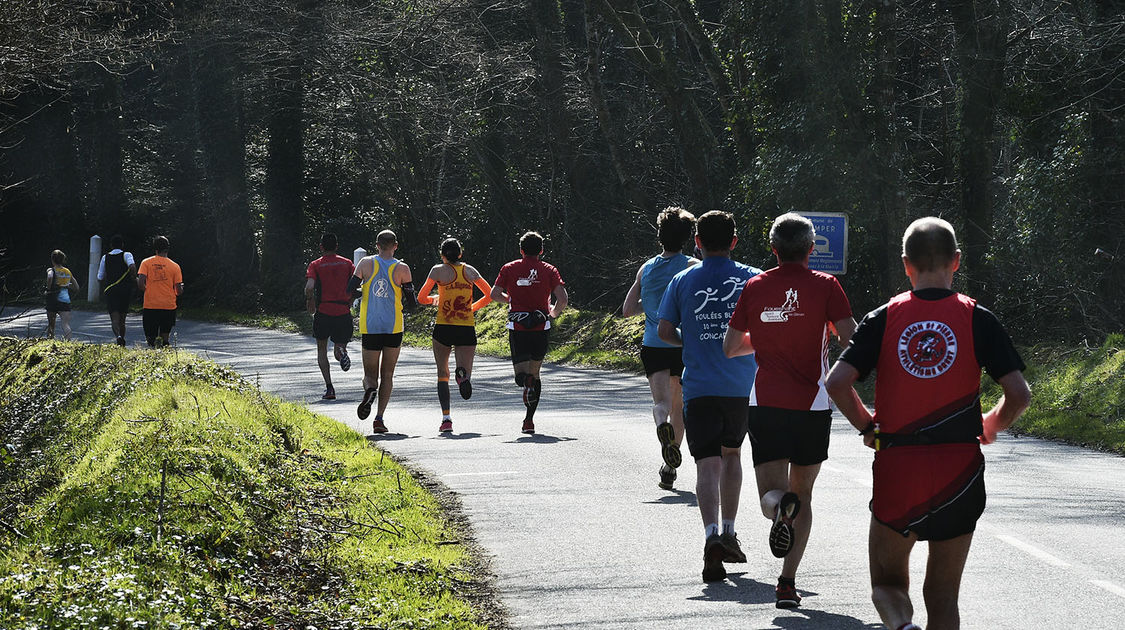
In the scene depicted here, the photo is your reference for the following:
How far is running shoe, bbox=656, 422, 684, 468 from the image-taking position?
9.03 metres

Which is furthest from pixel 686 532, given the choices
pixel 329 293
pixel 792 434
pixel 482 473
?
pixel 329 293

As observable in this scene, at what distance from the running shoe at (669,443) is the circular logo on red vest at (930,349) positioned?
4.12 m

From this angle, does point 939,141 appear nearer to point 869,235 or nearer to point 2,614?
point 869,235

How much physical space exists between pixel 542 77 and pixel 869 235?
12.9 meters

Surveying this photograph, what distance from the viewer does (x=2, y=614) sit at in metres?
5.79

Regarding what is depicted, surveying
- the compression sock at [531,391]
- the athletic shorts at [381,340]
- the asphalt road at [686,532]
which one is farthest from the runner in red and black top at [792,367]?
the athletic shorts at [381,340]

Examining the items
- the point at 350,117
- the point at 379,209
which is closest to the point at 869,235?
the point at 350,117

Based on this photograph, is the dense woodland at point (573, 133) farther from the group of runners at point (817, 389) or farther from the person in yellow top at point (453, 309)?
the group of runners at point (817, 389)

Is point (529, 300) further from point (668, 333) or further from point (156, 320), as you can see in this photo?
point (156, 320)

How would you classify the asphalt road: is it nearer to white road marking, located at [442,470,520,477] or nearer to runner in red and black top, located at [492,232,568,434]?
white road marking, located at [442,470,520,477]

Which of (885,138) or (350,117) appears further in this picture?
(350,117)

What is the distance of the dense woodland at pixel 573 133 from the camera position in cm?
2375

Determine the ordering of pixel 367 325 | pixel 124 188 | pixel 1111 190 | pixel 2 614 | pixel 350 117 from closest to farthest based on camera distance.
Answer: pixel 2 614, pixel 367 325, pixel 1111 190, pixel 350 117, pixel 124 188

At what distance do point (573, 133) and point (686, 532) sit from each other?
27.9 meters
